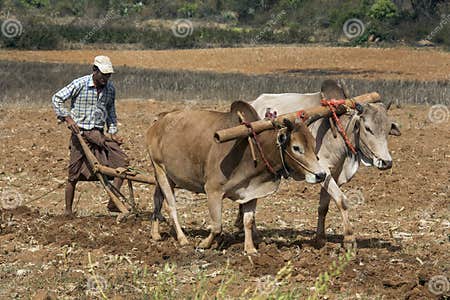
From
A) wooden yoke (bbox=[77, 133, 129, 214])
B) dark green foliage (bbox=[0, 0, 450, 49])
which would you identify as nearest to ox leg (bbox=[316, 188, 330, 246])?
wooden yoke (bbox=[77, 133, 129, 214])

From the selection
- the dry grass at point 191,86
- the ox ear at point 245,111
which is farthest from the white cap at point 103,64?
the dry grass at point 191,86

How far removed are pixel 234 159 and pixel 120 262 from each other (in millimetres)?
1335

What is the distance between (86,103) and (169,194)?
4.67 feet

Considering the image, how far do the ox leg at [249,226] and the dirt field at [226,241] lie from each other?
183mm

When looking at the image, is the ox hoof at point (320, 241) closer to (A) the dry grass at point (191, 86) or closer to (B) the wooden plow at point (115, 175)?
(B) the wooden plow at point (115, 175)

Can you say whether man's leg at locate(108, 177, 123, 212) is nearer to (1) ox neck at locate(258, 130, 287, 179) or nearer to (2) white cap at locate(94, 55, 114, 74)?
(2) white cap at locate(94, 55, 114, 74)

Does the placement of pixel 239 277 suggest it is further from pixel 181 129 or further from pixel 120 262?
pixel 181 129

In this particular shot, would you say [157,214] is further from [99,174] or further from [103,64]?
[103,64]

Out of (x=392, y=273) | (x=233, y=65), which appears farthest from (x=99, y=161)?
(x=233, y=65)

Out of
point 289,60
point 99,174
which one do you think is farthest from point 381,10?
point 99,174

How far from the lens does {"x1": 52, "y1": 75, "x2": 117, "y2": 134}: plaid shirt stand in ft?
30.6

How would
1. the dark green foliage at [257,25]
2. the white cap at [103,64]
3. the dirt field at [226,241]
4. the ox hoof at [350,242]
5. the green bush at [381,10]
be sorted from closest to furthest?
the dirt field at [226,241] < the ox hoof at [350,242] < the white cap at [103,64] < the dark green foliage at [257,25] < the green bush at [381,10]

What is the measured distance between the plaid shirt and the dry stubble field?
40.7 inches

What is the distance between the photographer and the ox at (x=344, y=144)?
27.6 feet
